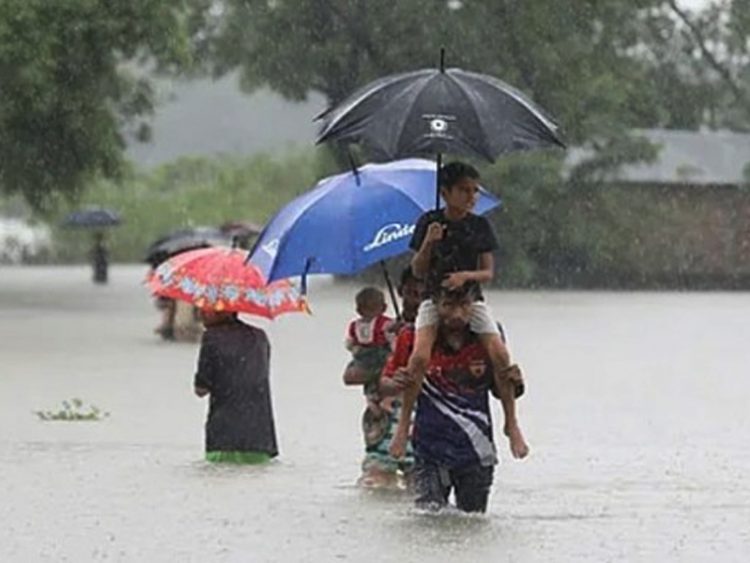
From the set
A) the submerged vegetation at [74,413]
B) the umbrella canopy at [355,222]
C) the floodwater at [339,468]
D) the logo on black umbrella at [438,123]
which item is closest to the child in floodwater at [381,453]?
the floodwater at [339,468]

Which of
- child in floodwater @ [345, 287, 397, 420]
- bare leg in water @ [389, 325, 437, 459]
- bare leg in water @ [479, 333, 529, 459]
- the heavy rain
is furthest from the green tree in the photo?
bare leg in water @ [479, 333, 529, 459]

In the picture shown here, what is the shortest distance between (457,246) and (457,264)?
0.09 m

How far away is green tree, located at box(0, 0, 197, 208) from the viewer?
41.7 meters

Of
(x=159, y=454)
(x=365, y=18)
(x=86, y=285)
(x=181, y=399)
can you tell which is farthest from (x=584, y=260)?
(x=159, y=454)

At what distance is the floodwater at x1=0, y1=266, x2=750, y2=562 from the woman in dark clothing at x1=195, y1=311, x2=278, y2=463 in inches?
8.1

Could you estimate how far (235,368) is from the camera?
15.4 meters

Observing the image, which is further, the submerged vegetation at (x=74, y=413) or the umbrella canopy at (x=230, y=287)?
the submerged vegetation at (x=74, y=413)

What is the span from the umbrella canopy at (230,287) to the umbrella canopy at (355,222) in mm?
1487

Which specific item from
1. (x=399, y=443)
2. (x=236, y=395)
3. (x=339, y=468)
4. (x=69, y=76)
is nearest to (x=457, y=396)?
(x=399, y=443)

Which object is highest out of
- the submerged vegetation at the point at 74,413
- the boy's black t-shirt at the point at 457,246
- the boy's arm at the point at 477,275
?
the boy's black t-shirt at the point at 457,246

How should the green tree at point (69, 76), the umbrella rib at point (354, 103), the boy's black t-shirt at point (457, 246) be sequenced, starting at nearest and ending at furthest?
the boy's black t-shirt at point (457, 246) < the umbrella rib at point (354, 103) < the green tree at point (69, 76)

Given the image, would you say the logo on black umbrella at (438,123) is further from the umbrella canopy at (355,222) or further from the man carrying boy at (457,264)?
Answer: the umbrella canopy at (355,222)

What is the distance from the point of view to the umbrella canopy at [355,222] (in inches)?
539

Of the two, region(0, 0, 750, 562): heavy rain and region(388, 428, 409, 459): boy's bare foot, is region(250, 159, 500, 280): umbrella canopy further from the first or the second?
region(388, 428, 409, 459): boy's bare foot
